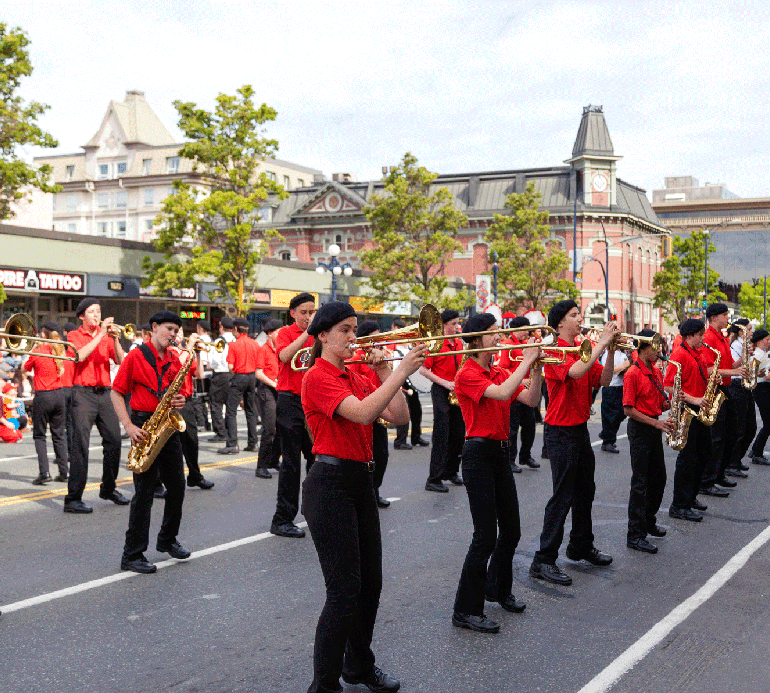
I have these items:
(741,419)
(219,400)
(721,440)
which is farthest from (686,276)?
(721,440)

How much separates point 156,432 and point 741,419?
27.2 ft

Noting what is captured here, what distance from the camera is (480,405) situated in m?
5.67

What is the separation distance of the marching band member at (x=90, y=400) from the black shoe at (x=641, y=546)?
17.4 ft

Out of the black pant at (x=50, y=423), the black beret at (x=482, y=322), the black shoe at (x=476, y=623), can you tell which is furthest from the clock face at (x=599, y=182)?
the black shoe at (x=476, y=623)

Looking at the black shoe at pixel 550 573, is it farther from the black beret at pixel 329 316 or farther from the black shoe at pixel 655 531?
the black beret at pixel 329 316

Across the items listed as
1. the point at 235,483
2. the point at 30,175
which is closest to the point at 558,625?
the point at 235,483

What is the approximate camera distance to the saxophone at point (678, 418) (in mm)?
8203

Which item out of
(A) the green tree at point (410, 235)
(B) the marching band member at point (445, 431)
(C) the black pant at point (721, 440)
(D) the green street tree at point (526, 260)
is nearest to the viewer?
(C) the black pant at point (721, 440)

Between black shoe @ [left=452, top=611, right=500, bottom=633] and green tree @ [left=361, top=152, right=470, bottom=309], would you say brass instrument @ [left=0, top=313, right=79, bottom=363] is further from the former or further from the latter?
green tree @ [left=361, top=152, right=470, bottom=309]

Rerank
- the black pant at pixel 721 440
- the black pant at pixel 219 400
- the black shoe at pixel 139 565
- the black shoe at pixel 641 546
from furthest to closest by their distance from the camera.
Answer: the black pant at pixel 219 400 < the black pant at pixel 721 440 < the black shoe at pixel 641 546 < the black shoe at pixel 139 565

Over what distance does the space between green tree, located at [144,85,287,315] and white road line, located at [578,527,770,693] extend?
25162 millimetres

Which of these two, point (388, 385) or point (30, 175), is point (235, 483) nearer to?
point (388, 385)

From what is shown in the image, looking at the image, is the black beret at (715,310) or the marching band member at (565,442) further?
the black beret at (715,310)

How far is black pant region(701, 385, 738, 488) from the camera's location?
391 inches
